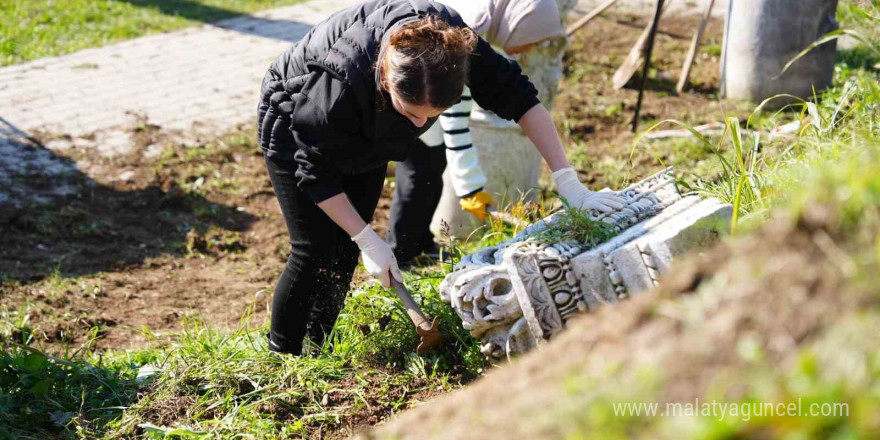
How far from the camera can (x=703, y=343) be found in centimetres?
125

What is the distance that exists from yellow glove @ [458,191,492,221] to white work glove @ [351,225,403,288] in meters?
1.30

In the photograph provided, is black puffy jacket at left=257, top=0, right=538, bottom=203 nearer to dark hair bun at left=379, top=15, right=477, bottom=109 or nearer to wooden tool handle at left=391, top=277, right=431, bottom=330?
dark hair bun at left=379, top=15, right=477, bottom=109

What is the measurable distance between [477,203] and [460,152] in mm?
269

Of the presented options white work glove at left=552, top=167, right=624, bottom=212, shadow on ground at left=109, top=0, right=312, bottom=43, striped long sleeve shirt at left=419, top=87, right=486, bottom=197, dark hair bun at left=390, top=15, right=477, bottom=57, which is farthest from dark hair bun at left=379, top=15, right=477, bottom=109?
shadow on ground at left=109, top=0, right=312, bottom=43

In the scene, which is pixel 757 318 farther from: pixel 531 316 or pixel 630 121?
pixel 630 121

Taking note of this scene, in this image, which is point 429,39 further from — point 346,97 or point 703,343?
point 703,343

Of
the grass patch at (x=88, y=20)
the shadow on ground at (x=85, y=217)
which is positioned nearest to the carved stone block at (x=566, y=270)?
the shadow on ground at (x=85, y=217)

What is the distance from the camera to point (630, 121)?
6551 millimetres

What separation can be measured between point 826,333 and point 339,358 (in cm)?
213

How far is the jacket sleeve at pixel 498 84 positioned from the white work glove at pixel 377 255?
24.4 inches

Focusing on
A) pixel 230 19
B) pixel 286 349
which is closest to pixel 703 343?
pixel 286 349

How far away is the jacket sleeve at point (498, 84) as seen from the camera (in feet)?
9.45

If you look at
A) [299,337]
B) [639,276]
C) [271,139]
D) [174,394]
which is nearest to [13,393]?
[174,394]

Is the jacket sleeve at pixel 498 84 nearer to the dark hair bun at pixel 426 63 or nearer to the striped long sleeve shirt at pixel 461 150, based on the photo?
the dark hair bun at pixel 426 63
